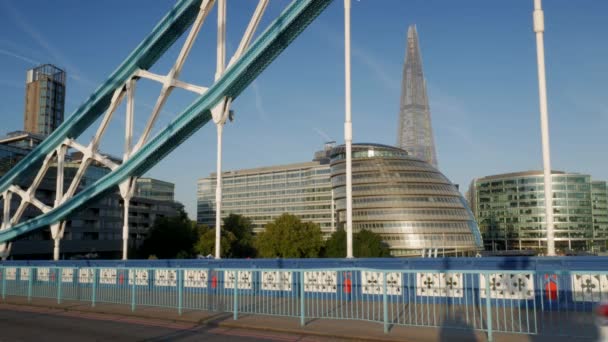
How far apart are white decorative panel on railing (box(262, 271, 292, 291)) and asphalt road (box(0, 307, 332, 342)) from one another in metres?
2.21

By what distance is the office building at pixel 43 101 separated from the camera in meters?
147

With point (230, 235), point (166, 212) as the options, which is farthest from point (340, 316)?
point (166, 212)

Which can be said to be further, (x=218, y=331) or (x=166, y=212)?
(x=166, y=212)

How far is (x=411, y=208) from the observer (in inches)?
3708

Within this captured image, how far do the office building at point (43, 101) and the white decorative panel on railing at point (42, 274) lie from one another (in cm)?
13898

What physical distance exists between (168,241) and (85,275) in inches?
2609

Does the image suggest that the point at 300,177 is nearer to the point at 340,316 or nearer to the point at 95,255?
the point at 95,255

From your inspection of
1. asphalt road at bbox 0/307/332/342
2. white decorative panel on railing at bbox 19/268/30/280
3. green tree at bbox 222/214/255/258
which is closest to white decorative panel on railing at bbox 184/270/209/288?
asphalt road at bbox 0/307/332/342

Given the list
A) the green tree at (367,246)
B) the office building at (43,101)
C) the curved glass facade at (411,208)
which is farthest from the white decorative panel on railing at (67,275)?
the office building at (43,101)

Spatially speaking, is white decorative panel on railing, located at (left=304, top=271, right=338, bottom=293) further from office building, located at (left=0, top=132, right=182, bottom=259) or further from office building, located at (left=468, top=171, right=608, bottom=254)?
office building, located at (left=468, top=171, right=608, bottom=254)

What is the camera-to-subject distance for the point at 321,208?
15500 cm

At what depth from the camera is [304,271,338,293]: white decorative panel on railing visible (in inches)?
556

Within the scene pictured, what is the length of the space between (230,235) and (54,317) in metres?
78.2

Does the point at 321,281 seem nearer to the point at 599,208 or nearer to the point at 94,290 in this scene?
the point at 94,290
